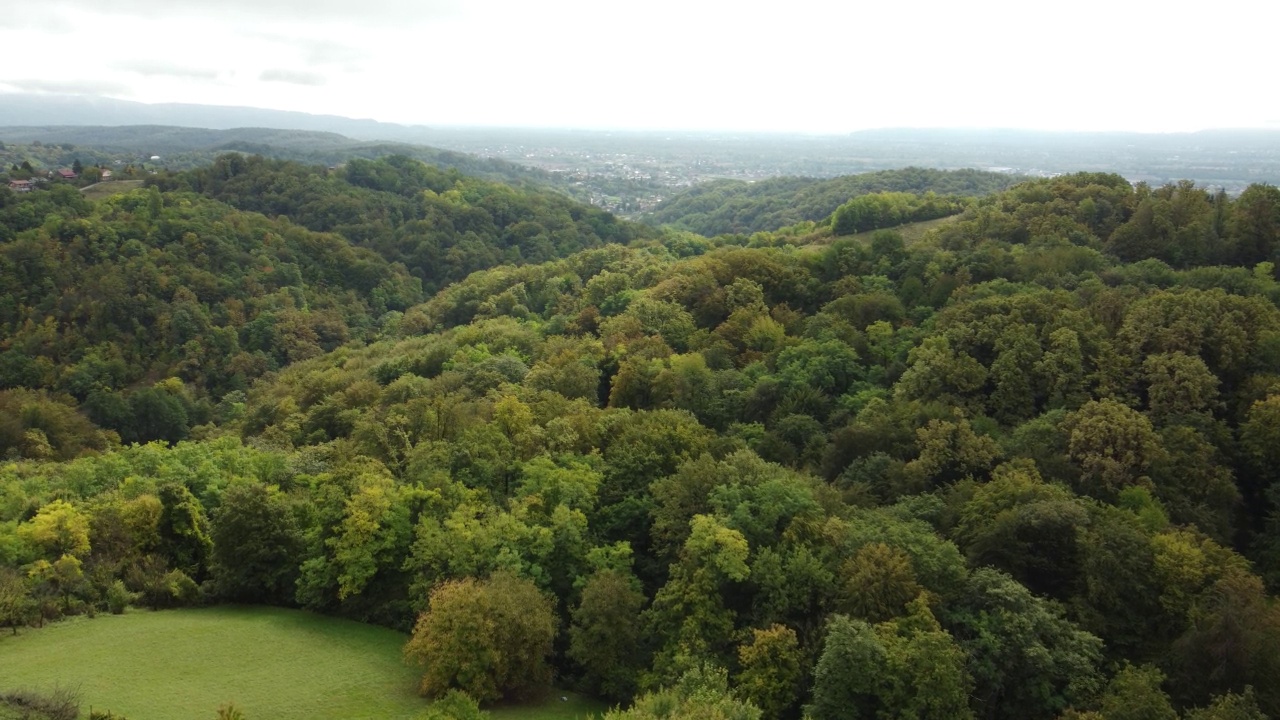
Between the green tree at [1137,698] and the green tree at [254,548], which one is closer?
the green tree at [1137,698]

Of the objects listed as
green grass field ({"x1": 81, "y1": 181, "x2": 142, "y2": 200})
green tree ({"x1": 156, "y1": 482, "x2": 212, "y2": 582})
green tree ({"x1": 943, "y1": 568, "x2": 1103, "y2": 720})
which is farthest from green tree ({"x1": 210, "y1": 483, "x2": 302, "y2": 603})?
green grass field ({"x1": 81, "y1": 181, "x2": 142, "y2": 200})

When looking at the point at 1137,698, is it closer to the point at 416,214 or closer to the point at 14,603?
the point at 14,603

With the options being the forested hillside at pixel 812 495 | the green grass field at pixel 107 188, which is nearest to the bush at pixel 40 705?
the forested hillside at pixel 812 495

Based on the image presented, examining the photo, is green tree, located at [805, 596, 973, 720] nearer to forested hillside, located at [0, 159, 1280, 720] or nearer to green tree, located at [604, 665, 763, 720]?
forested hillside, located at [0, 159, 1280, 720]

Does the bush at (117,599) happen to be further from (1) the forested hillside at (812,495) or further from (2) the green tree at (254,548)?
(2) the green tree at (254,548)

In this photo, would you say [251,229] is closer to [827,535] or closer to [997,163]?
[827,535]

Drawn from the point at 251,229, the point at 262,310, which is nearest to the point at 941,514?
the point at 262,310
